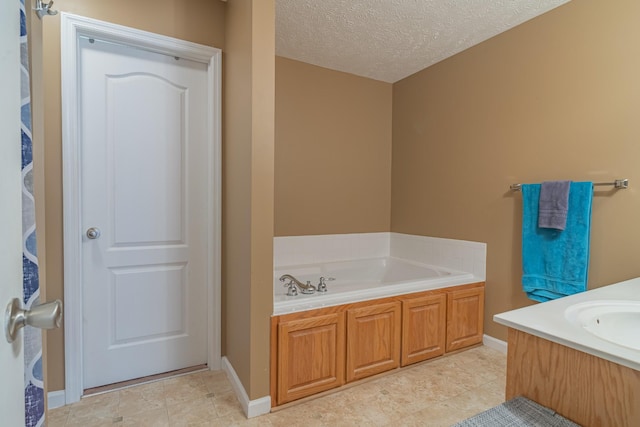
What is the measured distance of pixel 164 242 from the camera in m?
2.16

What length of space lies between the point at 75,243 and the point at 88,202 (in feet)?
0.82

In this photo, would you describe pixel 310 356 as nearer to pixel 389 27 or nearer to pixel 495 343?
pixel 495 343

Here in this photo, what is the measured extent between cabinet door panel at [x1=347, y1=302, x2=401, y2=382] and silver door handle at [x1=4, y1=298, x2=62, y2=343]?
1.64m

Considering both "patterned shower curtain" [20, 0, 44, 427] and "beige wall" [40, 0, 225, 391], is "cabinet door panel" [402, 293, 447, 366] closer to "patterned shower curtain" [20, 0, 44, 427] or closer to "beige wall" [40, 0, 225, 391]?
"patterned shower curtain" [20, 0, 44, 427]

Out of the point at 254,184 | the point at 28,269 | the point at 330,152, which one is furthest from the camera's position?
the point at 330,152

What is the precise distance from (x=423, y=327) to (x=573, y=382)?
159 centimetres

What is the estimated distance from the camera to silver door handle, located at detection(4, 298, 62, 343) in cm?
52

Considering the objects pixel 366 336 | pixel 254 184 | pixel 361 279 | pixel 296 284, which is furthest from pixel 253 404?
pixel 361 279

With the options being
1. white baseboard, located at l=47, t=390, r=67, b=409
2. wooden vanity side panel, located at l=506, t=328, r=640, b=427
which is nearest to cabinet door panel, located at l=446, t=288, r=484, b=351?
wooden vanity side panel, located at l=506, t=328, r=640, b=427

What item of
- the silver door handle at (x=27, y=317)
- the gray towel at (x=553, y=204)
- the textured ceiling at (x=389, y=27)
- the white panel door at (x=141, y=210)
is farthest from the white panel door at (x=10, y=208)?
the gray towel at (x=553, y=204)

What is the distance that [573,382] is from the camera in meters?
0.83

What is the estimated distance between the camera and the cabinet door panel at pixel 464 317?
2502 millimetres

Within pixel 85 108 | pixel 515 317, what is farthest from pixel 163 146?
pixel 515 317

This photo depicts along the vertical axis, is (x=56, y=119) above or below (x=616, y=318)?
above
